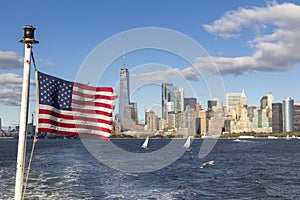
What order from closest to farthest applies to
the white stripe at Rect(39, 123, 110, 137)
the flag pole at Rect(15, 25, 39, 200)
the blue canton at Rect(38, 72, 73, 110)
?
the flag pole at Rect(15, 25, 39, 200) → the blue canton at Rect(38, 72, 73, 110) → the white stripe at Rect(39, 123, 110, 137)

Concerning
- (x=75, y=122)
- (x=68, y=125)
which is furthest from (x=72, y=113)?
(x=75, y=122)

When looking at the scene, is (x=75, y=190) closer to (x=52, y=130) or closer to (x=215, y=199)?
(x=215, y=199)

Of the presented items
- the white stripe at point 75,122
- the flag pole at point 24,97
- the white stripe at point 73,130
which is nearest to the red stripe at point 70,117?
the white stripe at point 75,122

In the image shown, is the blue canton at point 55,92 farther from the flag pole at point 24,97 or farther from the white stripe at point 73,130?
the flag pole at point 24,97

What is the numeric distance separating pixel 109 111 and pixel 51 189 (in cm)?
3695

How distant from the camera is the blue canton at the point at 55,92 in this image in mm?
14820

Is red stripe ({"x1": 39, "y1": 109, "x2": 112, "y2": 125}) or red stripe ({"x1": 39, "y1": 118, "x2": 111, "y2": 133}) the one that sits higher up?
red stripe ({"x1": 39, "y1": 109, "x2": 112, "y2": 125})

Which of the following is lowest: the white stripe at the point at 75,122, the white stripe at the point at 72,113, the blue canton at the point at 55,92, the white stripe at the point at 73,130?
the white stripe at the point at 73,130

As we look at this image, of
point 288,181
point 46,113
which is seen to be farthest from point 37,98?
point 288,181

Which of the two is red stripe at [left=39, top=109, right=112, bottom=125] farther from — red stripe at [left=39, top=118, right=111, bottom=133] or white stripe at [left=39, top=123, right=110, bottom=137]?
white stripe at [left=39, top=123, right=110, bottom=137]

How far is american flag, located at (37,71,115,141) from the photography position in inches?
587

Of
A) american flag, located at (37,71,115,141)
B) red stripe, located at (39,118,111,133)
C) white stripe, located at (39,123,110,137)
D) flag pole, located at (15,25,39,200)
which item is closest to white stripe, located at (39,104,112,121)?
american flag, located at (37,71,115,141)

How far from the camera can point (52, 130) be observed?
15.4 meters

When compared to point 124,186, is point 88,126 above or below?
above
